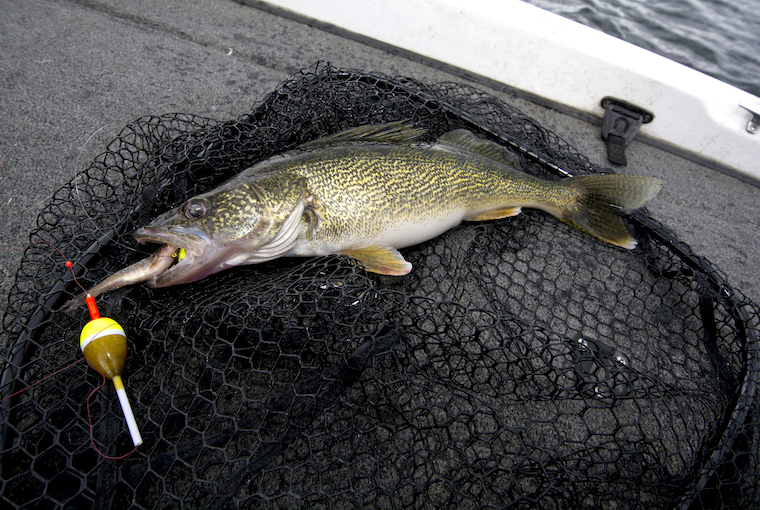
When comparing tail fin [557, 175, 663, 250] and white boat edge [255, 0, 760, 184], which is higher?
white boat edge [255, 0, 760, 184]

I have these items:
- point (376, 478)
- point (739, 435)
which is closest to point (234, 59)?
point (376, 478)

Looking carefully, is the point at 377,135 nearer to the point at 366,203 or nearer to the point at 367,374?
the point at 366,203

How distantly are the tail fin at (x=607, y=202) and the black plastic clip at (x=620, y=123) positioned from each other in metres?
1.14

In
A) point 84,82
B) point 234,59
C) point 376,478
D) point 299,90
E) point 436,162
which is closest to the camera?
point 376,478

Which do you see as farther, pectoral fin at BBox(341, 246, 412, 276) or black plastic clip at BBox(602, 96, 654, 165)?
black plastic clip at BBox(602, 96, 654, 165)

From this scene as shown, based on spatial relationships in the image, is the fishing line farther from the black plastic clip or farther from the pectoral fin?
the black plastic clip

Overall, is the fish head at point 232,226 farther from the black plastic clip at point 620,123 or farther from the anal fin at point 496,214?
the black plastic clip at point 620,123

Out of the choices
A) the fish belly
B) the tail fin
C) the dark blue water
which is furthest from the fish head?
the dark blue water

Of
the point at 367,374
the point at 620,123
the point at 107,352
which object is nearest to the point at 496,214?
the point at 367,374

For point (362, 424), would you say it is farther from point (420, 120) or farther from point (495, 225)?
point (420, 120)

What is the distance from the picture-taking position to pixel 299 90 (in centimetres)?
295

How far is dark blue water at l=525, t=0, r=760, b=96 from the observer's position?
6.10 metres

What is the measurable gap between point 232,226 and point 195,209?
216 mm

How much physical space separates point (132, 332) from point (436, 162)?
2077 mm
